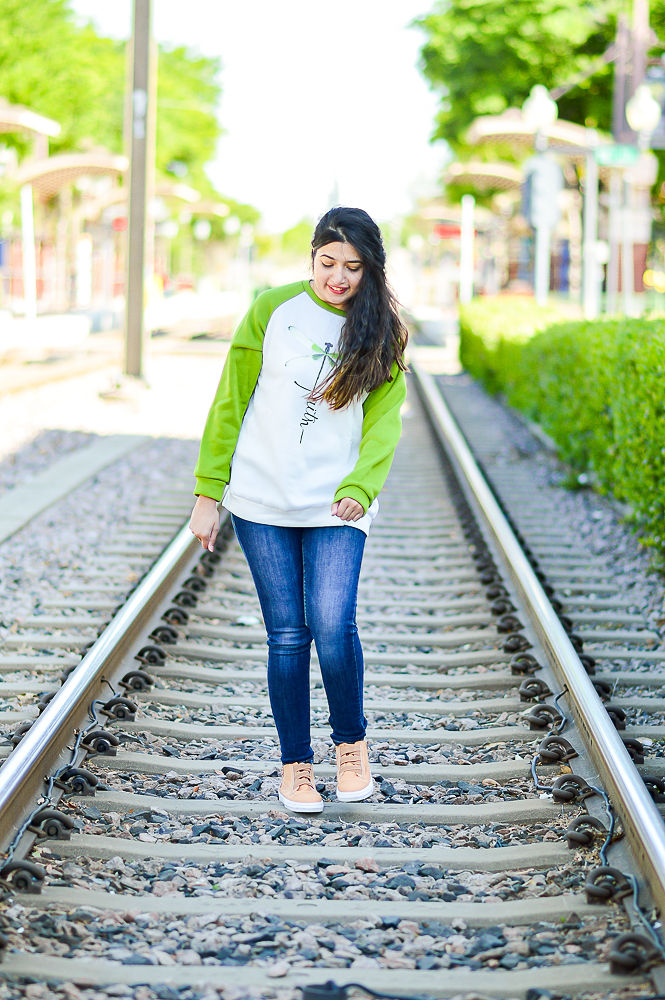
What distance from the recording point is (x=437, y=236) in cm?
5462

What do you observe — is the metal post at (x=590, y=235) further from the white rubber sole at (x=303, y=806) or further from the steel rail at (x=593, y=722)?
the white rubber sole at (x=303, y=806)

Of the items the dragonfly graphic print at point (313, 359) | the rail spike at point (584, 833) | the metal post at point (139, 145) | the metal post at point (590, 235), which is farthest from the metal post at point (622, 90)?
the rail spike at point (584, 833)

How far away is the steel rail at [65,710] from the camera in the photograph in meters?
3.62

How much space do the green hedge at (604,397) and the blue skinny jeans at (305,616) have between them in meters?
3.43

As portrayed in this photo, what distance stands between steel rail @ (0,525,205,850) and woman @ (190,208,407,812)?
84cm

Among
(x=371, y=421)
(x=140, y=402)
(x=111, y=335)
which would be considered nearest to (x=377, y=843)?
(x=371, y=421)

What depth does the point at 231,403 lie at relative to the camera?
3748 mm

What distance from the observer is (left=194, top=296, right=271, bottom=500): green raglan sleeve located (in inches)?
147

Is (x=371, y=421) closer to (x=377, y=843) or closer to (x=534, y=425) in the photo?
(x=377, y=843)

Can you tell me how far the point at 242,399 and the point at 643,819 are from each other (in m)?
1.61

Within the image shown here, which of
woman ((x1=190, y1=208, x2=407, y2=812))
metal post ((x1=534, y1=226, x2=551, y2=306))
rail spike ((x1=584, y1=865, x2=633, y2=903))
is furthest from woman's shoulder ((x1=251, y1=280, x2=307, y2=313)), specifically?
metal post ((x1=534, y1=226, x2=551, y2=306))

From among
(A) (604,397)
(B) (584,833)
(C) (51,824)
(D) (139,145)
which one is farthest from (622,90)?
(C) (51,824)

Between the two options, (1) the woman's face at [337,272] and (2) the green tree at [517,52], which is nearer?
(1) the woman's face at [337,272]

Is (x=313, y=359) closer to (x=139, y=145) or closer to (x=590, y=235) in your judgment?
(x=139, y=145)
